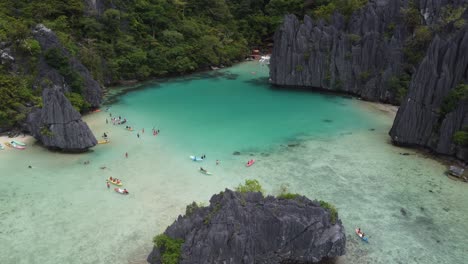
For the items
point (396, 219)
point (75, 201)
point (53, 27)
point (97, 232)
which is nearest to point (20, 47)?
point (53, 27)

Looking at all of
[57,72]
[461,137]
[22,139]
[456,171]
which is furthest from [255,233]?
[57,72]

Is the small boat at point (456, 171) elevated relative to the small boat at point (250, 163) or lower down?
elevated

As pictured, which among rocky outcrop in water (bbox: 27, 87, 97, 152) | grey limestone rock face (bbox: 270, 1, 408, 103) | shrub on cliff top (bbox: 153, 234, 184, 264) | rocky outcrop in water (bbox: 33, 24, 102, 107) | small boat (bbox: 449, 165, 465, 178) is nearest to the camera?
shrub on cliff top (bbox: 153, 234, 184, 264)

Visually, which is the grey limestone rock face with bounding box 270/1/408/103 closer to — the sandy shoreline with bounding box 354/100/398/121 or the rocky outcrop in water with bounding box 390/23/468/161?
the sandy shoreline with bounding box 354/100/398/121

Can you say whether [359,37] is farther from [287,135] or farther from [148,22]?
[148,22]

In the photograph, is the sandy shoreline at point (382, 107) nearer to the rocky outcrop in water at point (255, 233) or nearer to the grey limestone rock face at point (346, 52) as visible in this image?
the grey limestone rock face at point (346, 52)

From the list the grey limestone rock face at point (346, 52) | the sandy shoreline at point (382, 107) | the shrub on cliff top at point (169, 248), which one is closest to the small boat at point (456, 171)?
the sandy shoreline at point (382, 107)

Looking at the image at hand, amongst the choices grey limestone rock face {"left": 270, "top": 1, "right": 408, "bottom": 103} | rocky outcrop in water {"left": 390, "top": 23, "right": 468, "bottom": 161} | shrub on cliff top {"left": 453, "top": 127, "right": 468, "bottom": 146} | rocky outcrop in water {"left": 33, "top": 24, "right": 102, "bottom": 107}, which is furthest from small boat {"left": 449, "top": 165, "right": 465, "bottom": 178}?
rocky outcrop in water {"left": 33, "top": 24, "right": 102, "bottom": 107}
